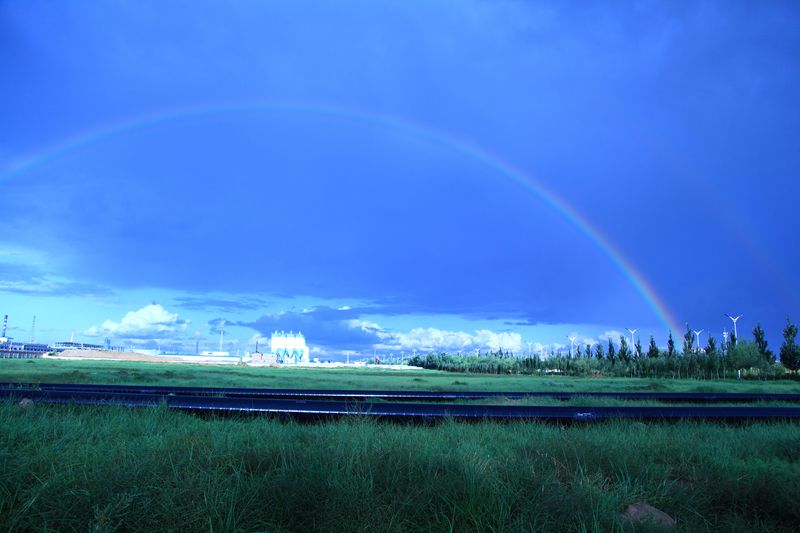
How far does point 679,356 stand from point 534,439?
3227 inches

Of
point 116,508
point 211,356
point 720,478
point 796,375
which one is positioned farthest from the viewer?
point 211,356

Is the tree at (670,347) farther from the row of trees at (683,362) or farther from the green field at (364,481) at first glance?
the green field at (364,481)

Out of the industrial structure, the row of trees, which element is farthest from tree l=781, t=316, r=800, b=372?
the industrial structure

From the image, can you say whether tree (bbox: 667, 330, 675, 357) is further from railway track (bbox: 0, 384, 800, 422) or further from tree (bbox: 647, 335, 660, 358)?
railway track (bbox: 0, 384, 800, 422)

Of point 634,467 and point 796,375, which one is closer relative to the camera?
point 634,467

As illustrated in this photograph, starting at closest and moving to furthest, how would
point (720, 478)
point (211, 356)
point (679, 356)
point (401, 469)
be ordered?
point (401, 469)
point (720, 478)
point (679, 356)
point (211, 356)

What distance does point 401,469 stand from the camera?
16.9 ft

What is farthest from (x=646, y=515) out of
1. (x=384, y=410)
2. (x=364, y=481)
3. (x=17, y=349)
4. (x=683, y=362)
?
(x=17, y=349)

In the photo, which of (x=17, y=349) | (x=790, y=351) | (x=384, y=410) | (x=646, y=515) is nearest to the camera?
(x=646, y=515)

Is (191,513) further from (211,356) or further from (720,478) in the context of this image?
(211,356)

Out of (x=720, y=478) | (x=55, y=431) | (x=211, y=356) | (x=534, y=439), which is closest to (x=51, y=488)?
(x=55, y=431)

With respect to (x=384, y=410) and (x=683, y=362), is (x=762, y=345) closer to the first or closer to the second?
(x=683, y=362)

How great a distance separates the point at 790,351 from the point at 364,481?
85.0 meters

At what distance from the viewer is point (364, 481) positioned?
460 centimetres
